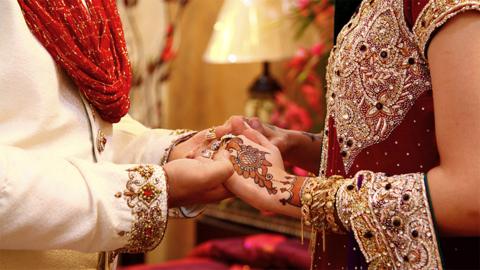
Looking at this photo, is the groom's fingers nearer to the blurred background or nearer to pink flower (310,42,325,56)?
the blurred background

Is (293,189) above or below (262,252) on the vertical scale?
above

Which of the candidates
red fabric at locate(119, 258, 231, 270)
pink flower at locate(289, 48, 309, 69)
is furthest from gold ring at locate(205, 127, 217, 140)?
pink flower at locate(289, 48, 309, 69)

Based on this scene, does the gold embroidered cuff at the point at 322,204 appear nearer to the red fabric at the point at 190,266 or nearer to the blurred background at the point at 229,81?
the blurred background at the point at 229,81

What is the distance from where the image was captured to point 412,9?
121cm

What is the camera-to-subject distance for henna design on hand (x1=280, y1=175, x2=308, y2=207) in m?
1.29

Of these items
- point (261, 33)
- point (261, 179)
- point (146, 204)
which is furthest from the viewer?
point (261, 33)

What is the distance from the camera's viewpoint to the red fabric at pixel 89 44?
1.25 m

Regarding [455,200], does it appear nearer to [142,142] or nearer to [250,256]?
[142,142]

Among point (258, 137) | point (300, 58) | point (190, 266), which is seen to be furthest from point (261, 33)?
point (258, 137)

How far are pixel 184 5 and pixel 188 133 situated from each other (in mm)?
2556

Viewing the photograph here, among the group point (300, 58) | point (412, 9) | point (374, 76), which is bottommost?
point (374, 76)

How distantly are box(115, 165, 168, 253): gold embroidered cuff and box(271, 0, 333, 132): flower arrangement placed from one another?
5.45ft

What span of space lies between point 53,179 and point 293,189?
40 centimetres

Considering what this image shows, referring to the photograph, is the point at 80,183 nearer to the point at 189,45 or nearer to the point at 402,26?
the point at 402,26
